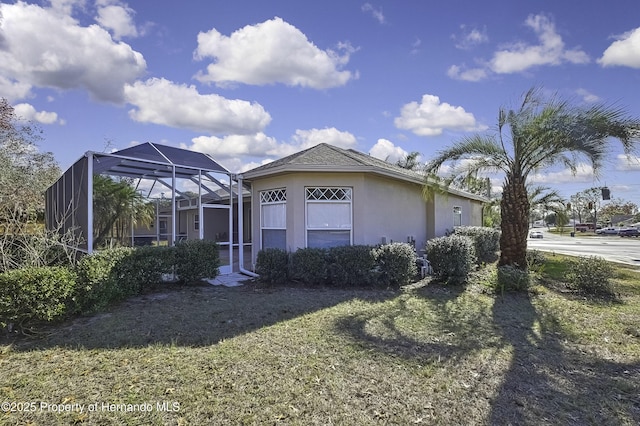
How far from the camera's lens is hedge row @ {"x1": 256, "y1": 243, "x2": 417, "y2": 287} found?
9562 mm

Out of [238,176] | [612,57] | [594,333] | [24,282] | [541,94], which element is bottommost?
[594,333]

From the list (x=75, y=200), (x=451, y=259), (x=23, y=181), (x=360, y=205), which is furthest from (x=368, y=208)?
(x=23, y=181)

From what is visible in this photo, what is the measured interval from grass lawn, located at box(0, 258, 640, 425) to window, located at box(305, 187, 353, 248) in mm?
3597

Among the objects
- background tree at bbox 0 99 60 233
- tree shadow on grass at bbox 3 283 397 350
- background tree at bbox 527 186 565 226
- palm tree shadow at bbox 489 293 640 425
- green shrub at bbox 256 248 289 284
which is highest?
background tree at bbox 0 99 60 233

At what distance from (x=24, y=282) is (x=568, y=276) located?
12593 millimetres

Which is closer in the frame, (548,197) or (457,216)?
(457,216)

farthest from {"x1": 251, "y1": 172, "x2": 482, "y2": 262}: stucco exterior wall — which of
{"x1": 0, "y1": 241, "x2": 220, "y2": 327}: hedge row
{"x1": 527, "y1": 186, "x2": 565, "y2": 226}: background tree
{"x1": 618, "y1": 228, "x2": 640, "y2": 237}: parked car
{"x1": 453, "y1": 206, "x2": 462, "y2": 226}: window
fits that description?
{"x1": 618, "y1": 228, "x2": 640, "y2": 237}: parked car

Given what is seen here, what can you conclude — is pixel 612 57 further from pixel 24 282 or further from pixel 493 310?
pixel 24 282

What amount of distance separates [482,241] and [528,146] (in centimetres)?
592

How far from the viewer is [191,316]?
6801mm

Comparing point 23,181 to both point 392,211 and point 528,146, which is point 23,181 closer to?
point 392,211

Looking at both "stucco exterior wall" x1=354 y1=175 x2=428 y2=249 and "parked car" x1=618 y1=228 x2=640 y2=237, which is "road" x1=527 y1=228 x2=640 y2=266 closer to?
"stucco exterior wall" x1=354 y1=175 x2=428 y2=249

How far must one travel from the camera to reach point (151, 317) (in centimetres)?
667

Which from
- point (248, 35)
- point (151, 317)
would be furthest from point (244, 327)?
point (248, 35)
